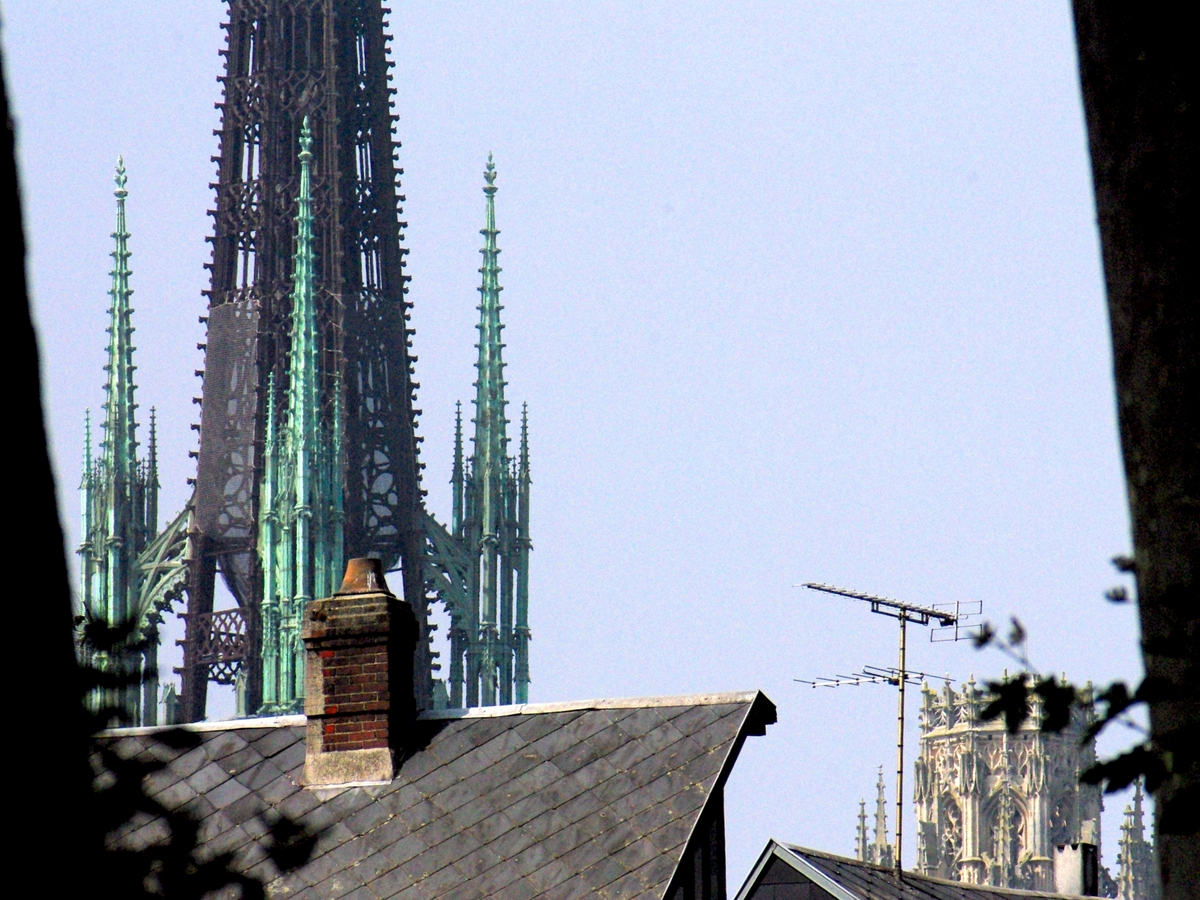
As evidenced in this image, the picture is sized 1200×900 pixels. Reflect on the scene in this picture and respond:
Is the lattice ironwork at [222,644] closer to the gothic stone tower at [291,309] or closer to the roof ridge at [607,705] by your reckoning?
the gothic stone tower at [291,309]

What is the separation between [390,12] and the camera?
91500mm

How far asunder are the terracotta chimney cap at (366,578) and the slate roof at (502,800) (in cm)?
117

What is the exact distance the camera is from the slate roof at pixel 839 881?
24.6 metres

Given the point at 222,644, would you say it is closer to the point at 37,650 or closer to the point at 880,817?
the point at 880,817

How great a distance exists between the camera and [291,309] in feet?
290

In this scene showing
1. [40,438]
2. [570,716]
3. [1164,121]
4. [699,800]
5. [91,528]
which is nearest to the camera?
[40,438]

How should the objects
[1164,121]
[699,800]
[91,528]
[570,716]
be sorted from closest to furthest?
[1164,121] < [699,800] < [570,716] < [91,528]

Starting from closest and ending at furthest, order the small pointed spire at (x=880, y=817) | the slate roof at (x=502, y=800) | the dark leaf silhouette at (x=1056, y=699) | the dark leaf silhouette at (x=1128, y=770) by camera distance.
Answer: the dark leaf silhouette at (x=1128, y=770) < the dark leaf silhouette at (x=1056, y=699) < the slate roof at (x=502, y=800) < the small pointed spire at (x=880, y=817)

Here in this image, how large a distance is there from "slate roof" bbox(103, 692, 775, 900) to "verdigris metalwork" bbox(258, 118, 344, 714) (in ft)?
208

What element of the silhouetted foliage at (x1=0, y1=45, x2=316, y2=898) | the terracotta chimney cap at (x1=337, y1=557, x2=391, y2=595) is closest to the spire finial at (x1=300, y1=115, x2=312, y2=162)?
the terracotta chimney cap at (x1=337, y1=557, x2=391, y2=595)

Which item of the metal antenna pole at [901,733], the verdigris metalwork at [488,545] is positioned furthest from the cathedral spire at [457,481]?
the metal antenna pole at [901,733]

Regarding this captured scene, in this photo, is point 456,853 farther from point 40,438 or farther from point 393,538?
point 393,538

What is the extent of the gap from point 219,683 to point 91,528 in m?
6.14

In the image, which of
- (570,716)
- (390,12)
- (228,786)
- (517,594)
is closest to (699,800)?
(570,716)
